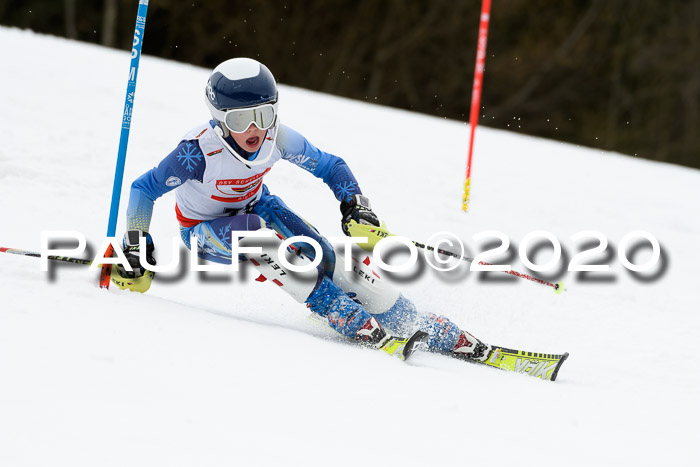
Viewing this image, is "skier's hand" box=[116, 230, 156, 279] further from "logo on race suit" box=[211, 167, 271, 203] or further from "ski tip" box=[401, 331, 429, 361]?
"ski tip" box=[401, 331, 429, 361]

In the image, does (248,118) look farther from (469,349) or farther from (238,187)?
(469,349)

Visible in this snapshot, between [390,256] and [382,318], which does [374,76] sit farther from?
[382,318]

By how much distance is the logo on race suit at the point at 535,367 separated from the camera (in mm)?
3240

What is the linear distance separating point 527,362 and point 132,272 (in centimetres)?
165

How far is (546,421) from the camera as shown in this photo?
253 cm

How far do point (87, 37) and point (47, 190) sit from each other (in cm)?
1312

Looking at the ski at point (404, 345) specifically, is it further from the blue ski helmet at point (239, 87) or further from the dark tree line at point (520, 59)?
the dark tree line at point (520, 59)

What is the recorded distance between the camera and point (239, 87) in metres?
3.16

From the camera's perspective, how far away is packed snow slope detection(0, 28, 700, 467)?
6.97ft

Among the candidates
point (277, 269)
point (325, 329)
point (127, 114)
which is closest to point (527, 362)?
point (325, 329)

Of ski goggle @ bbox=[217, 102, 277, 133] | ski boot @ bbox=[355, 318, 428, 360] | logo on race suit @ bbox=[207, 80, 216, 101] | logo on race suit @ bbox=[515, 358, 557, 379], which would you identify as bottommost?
logo on race suit @ bbox=[515, 358, 557, 379]

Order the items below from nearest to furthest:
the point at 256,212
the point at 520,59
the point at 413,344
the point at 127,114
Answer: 1. the point at 413,344
2. the point at 127,114
3. the point at 256,212
4. the point at 520,59

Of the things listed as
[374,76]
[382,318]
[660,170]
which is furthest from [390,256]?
[374,76]

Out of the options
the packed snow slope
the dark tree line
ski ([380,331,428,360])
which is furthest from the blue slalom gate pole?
the dark tree line
